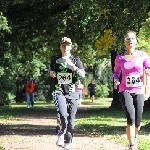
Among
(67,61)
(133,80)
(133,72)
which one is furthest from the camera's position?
(67,61)

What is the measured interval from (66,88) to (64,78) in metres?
0.22

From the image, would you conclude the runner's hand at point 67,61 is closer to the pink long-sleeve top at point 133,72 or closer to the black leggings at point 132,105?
the pink long-sleeve top at point 133,72

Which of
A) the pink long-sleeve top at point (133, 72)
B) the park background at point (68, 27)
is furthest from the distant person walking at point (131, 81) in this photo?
the park background at point (68, 27)

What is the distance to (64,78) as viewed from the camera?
31.3ft

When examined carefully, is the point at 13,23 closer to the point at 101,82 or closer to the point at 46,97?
the point at 46,97

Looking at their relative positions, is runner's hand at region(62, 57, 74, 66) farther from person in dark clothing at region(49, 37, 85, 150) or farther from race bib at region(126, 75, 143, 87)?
race bib at region(126, 75, 143, 87)

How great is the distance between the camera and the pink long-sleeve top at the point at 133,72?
8953mm

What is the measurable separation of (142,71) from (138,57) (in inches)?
11.0

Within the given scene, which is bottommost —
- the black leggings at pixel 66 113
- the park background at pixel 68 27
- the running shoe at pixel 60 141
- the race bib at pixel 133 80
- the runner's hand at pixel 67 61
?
the running shoe at pixel 60 141

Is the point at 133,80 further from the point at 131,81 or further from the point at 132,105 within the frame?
the point at 132,105

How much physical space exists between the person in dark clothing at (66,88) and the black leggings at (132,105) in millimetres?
1074

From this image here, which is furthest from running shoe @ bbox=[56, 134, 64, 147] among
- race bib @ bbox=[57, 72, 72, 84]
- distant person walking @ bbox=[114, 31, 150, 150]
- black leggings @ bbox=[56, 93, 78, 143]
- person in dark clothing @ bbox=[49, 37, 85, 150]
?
distant person walking @ bbox=[114, 31, 150, 150]

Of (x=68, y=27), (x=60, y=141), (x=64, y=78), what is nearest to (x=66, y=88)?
(x=64, y=78)

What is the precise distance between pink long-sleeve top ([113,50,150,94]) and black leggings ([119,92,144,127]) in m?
0.11
